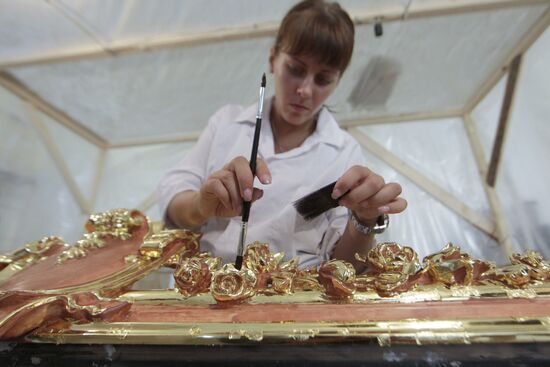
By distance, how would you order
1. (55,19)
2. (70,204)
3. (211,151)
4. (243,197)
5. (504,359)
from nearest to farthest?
(504,359) → (243,197) → (211,151) → (55,19) → (70,204)

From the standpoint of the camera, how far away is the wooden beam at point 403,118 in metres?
1.31

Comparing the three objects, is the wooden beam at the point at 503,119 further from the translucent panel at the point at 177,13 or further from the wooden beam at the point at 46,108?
the wooden beam at the point at 46,108

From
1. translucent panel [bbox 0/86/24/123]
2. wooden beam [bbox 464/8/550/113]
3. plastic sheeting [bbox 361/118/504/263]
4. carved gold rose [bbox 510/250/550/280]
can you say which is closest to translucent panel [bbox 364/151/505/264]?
plastic sheeting [bbox 361/118/504/263]

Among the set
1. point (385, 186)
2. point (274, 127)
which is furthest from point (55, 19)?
point (385, 186)

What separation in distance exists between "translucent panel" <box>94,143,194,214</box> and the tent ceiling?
16 cm

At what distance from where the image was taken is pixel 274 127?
64cm

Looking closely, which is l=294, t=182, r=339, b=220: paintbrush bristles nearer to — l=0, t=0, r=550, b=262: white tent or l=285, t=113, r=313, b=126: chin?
l=285, t=113, r=313, b=126: chin

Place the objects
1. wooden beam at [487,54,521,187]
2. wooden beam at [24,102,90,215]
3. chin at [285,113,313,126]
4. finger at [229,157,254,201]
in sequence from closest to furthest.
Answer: finger at [229,157,254,201] < chin at [285,113,313,126] < wooden beam at [487,54,521,187] < wooden beam at [24,102,90,215]

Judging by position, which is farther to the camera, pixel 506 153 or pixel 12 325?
pixel 506 153

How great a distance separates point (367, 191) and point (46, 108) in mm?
1483

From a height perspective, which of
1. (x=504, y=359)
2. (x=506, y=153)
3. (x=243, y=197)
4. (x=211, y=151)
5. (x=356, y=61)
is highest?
(x=356, y=61)

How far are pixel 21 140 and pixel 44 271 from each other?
3.98ft

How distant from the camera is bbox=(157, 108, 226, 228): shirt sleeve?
54cm

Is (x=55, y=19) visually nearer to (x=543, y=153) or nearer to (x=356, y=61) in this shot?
(x=356, y=61)
